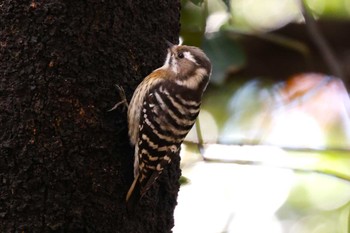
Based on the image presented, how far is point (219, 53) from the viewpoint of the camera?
4312mm

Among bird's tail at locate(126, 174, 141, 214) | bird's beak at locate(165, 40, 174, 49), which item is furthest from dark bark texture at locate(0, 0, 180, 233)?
bird's beak at locate(165, 40, 174, 49)

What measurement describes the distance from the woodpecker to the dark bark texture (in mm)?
63

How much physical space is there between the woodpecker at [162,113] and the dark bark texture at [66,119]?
2.5 inches

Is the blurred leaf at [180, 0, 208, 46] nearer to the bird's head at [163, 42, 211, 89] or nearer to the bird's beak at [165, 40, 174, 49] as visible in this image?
the bird's head at [163, 42, 211, 89]

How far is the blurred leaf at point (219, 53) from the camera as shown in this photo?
4289 millimetres

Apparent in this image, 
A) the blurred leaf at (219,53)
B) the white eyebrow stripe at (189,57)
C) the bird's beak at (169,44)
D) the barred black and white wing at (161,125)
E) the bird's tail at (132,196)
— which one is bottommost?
the bird's tail at (132,196)

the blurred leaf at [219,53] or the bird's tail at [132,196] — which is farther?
the blurred leaf at [219,53]

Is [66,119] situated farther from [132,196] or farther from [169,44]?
[169,44]

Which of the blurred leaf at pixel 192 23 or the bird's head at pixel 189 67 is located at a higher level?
the blurred leaf at pixel 192 23

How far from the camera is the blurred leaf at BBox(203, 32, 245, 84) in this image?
169 inches

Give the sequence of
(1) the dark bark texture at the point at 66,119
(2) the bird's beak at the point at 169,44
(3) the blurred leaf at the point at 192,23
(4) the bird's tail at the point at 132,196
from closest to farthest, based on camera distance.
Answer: (1) the dark bark texture at the point at 66,119 → (4) the bird's tail at the point at 132,196 → (2) the bird's beak at the point at 169,44 → (3) the blurred leaf at the point at 192,23

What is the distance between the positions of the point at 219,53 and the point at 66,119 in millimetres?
1540

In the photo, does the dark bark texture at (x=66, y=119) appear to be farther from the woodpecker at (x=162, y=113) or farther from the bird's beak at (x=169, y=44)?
the bird's beak at (x=169, y=44)

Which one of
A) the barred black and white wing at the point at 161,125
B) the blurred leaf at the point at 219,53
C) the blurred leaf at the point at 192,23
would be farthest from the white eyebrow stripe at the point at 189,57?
the blurred leaf at the point at 219,53
